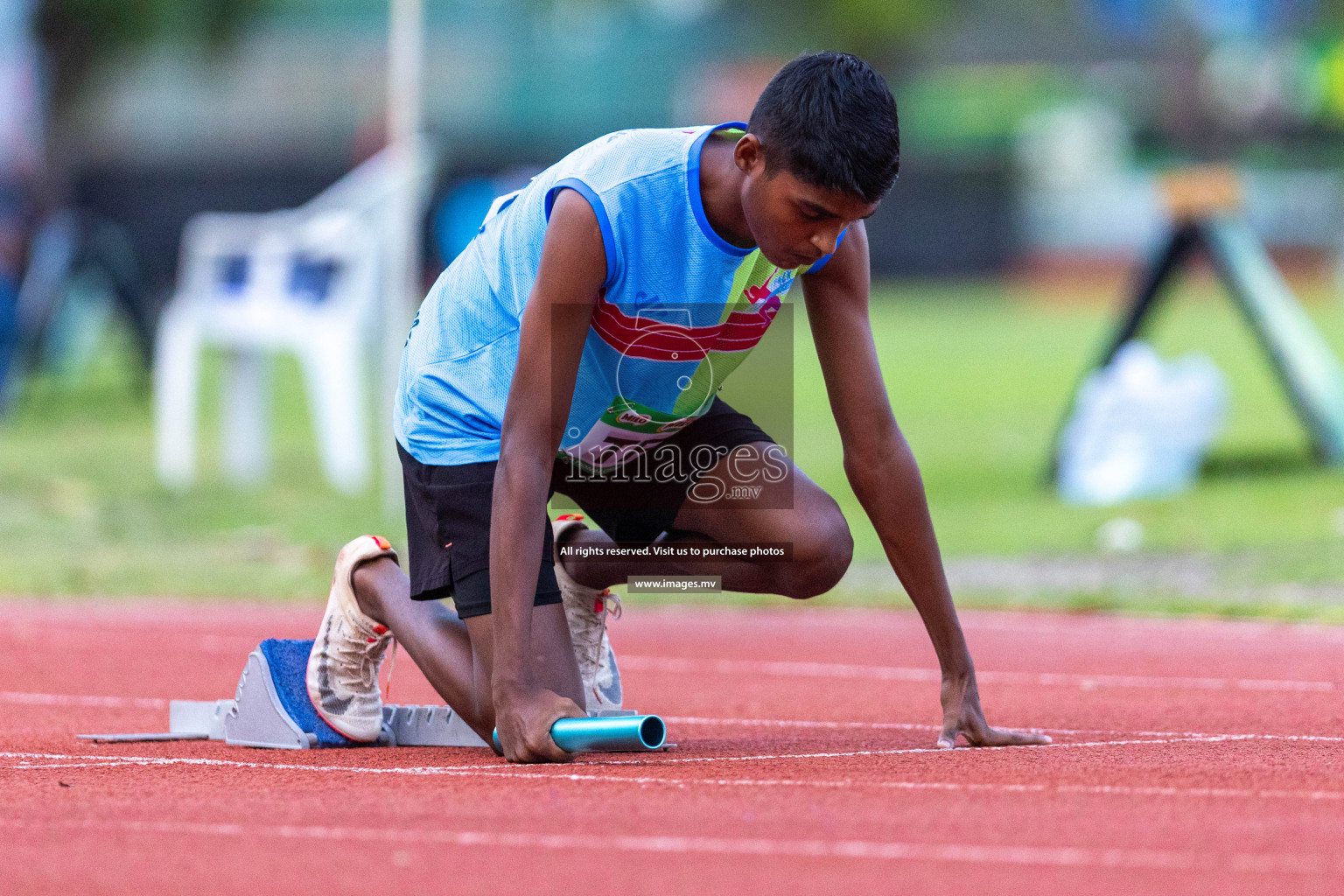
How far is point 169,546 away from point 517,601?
5.40m

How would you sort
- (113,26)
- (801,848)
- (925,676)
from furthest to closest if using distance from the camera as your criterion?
(113,26) → (925,676) → (801,848)

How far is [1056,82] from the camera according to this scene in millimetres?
44688

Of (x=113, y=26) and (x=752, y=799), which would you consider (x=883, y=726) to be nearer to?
(x=752, y=799)

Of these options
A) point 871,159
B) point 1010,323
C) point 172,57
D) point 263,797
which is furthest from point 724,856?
point 172,57

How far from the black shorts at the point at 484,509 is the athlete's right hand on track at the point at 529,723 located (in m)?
0.24

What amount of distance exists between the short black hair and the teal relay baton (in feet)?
3.58

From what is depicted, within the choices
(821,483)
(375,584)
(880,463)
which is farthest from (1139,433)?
(375,584)

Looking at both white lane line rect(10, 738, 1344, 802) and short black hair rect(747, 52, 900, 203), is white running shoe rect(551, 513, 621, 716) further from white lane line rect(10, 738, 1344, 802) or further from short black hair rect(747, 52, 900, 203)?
short black hair rect(747, 52, 900, 203)

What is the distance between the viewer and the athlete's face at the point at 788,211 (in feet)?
11.1

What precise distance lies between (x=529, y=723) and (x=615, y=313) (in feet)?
2.78

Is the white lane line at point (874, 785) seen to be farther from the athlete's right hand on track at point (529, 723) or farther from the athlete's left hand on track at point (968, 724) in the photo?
the athlete's left hand on track at point (968, 724)

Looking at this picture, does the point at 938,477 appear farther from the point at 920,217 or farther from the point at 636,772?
the point at 920,217

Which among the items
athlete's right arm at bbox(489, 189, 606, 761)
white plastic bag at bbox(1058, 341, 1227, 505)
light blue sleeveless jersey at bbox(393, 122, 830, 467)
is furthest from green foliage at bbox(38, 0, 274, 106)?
athlete's right arm at bbox(489, 189, 606, 761)

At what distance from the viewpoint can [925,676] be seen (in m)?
5.44
